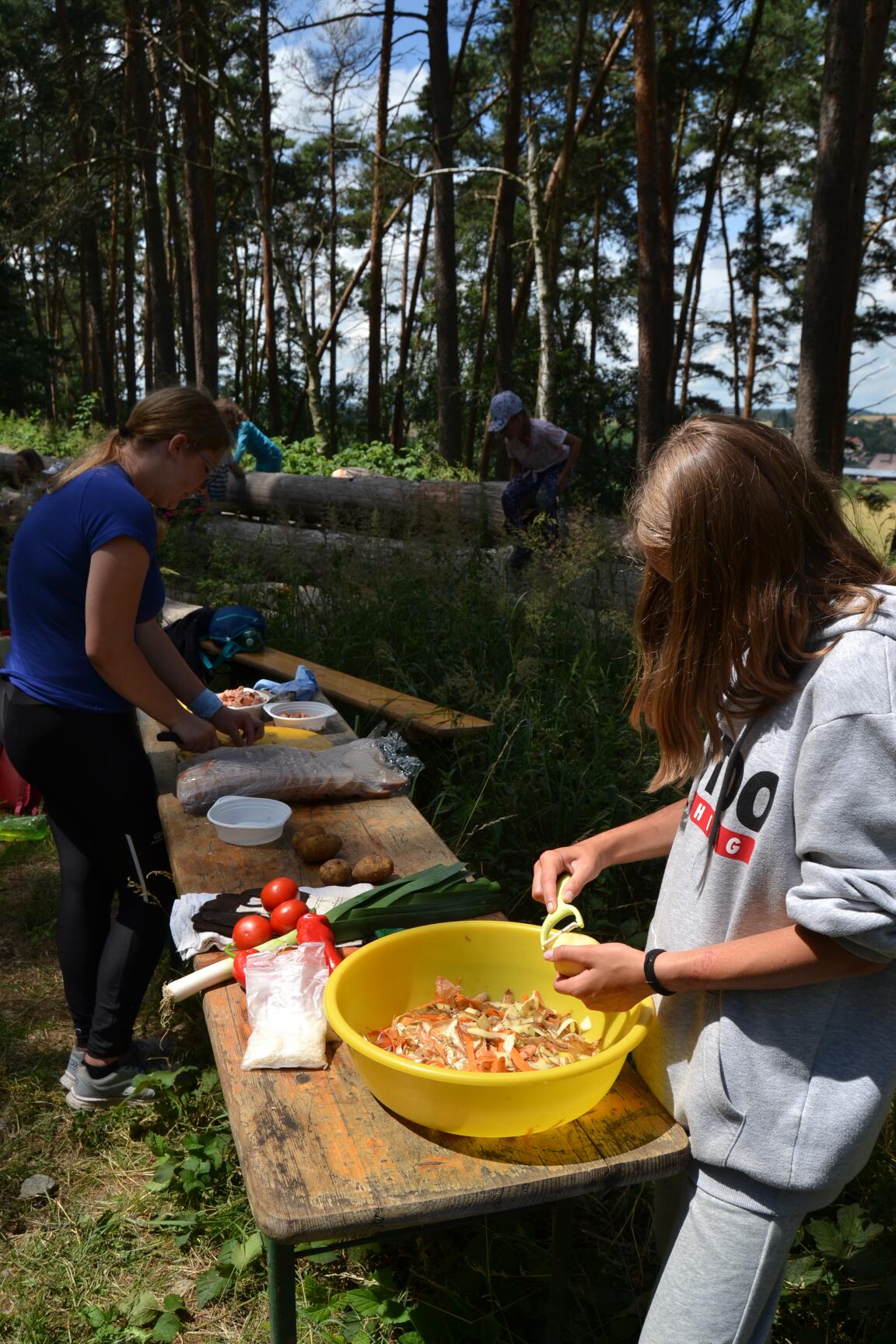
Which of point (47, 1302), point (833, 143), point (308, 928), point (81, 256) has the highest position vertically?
point (81, 256)

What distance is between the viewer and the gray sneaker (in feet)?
10.0

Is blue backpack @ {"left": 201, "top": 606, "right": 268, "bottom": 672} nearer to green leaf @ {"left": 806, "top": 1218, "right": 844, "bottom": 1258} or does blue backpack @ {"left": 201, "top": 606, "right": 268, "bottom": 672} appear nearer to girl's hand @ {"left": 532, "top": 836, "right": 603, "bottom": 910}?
girl's hand @ {"left": 532, "top": 836, "right": 603, "bottom": 910}

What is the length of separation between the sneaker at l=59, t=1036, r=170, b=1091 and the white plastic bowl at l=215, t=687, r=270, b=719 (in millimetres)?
1115

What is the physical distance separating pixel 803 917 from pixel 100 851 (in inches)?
90.0

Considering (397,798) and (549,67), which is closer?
(397,798)

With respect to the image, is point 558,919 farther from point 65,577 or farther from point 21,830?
point 21,830

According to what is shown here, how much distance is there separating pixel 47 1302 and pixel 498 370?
14.5 m

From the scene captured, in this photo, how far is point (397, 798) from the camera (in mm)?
3094

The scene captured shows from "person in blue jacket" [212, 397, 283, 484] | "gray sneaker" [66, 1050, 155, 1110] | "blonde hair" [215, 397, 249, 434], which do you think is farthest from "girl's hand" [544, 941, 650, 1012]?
"person in blue jacket" [212, 397, 283, 484]

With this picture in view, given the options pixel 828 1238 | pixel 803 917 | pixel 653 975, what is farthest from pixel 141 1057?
pixel 803 917

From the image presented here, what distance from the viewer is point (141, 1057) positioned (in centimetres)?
317

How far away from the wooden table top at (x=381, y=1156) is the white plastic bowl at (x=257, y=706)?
5.91ft

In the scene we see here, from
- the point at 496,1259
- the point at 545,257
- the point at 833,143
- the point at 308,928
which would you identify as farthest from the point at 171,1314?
the point at 545,257

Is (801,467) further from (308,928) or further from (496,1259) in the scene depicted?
(496,1259)
